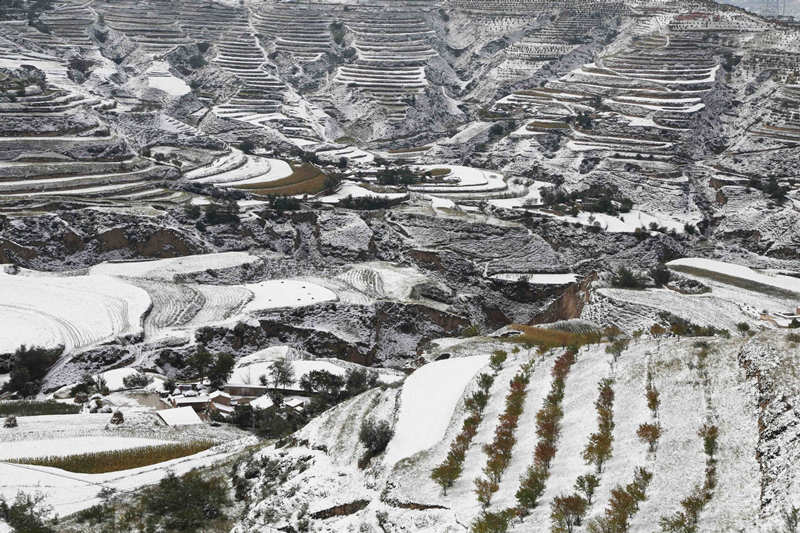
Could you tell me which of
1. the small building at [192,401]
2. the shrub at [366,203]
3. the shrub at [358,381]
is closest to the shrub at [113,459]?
the small building at [192,401]

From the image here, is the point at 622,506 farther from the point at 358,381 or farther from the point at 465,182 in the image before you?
the point at 465,182

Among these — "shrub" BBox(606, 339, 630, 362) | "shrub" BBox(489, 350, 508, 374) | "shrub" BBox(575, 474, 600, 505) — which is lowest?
"shrub" BBox(489, 350, 508, 374)

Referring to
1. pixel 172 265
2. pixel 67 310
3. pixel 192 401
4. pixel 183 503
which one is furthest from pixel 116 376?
pixel 172 265

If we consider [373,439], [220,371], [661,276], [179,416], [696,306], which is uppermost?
[373,439]

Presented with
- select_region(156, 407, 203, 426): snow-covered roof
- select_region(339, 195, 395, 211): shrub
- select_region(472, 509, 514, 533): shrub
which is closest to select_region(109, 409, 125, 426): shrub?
select_region(156, 407, 203, 426): snow-covered roof

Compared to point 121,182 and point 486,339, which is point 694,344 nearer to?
point 486,339

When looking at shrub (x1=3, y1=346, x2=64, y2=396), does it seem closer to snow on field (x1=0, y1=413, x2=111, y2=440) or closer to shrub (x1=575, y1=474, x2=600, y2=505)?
snow on field (x1=0, y1=413, x2=111, y2=440)
